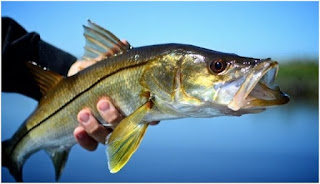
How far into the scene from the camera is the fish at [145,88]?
205 cm

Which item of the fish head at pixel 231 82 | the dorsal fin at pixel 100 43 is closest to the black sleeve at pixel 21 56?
the dorsal fin at pixel 100 43

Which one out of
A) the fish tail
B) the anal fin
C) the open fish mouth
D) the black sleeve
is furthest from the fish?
the black sleeve

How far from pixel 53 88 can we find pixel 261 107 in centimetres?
166

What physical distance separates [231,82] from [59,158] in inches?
73.5

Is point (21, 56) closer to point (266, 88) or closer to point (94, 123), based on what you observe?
point (94, 123)

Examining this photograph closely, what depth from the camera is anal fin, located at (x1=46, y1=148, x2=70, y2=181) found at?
3.29 m

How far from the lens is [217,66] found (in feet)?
7.06

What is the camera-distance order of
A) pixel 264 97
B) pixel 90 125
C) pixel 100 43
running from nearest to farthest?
pixel 264 97
pixel 100 43
pixel 90 125

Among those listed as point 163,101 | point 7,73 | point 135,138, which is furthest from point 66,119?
point 7,73

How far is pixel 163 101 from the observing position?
2.33m

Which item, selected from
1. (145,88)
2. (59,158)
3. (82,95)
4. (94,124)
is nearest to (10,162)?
(59,158)

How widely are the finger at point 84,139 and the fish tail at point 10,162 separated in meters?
0.75

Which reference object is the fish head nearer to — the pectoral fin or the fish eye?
the fish eye

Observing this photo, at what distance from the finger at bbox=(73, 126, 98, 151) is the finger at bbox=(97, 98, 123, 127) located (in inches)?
13.8
